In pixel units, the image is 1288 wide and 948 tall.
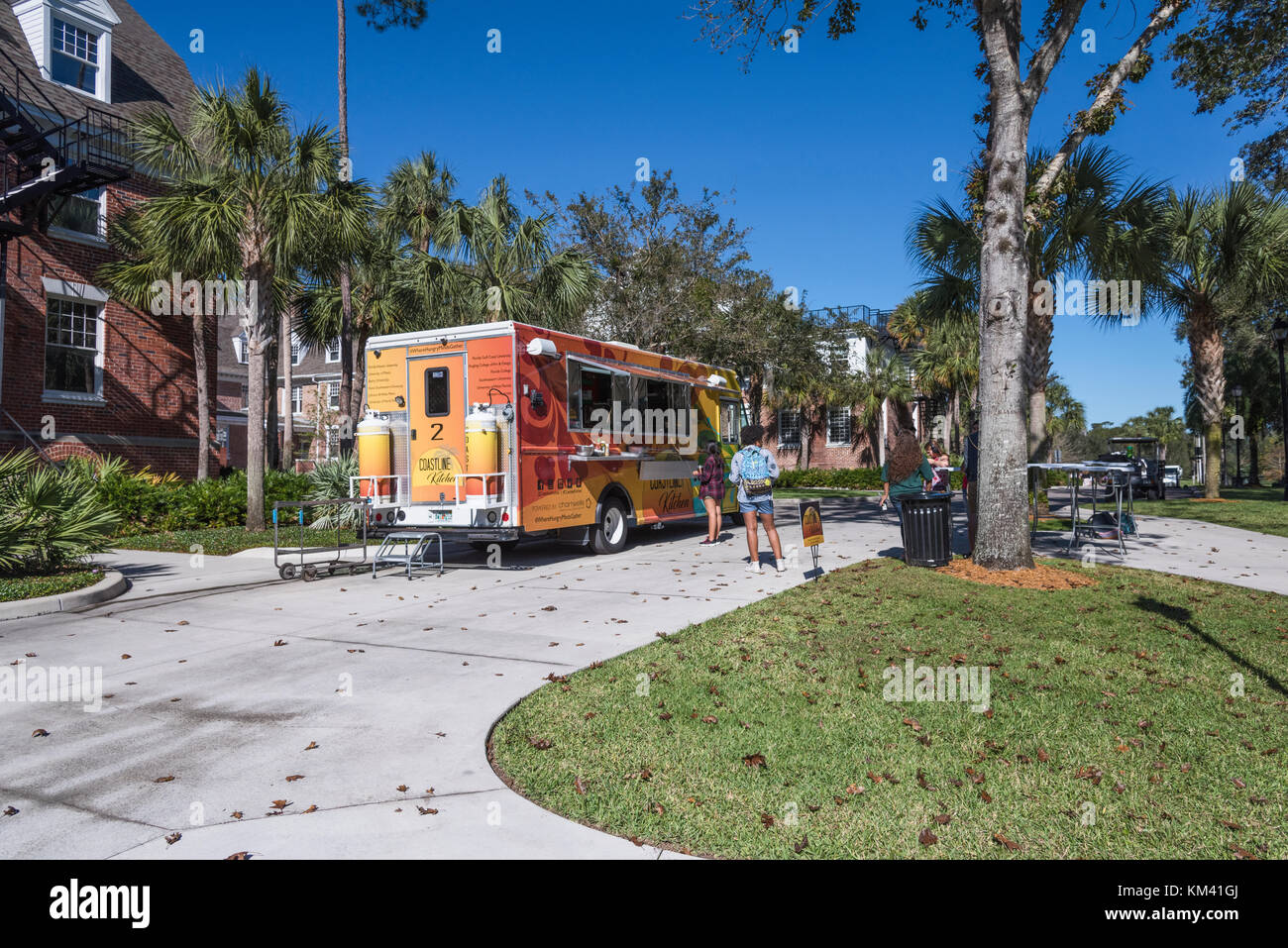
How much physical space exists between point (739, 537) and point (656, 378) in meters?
3.48

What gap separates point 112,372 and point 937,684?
18694 mm

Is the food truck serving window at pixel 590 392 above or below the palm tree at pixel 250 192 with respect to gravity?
below

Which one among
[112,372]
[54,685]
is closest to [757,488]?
[54,685]

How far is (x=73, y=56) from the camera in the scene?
714 inches

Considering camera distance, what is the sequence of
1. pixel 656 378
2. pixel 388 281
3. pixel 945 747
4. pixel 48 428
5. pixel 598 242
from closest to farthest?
pixel 945 747 → pixel 656 378 → pixel 48 428 → pixel 388 281 → pixel 598 242

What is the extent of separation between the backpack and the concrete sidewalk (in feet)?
3.85

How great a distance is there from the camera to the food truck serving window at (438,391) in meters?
11.1

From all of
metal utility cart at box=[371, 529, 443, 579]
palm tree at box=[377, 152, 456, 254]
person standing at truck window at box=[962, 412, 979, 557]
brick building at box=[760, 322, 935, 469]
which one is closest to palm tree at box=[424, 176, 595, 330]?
palm tree at box=[377, 152, 456, 254]

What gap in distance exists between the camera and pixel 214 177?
1455cm

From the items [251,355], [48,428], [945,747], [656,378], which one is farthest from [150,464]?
[945,747]

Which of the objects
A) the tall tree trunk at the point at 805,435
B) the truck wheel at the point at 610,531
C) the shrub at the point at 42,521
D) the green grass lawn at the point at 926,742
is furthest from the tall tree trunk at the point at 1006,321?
the tall tree trunk at the point at 805,435

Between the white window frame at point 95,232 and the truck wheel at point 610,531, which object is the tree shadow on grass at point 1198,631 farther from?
the white window frame at point 95,232

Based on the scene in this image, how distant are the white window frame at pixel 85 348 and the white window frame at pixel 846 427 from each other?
31.3 meters
